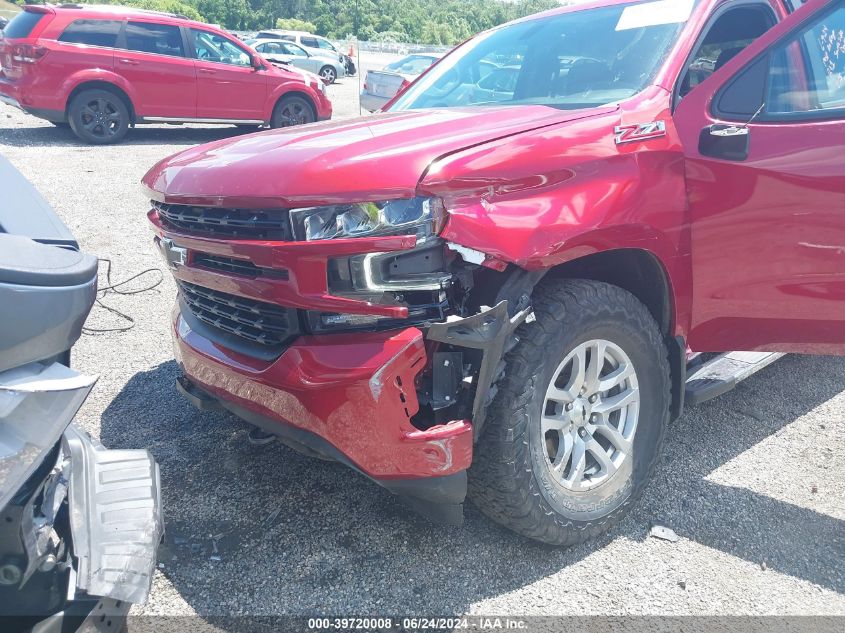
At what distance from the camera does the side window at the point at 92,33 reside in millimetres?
9836

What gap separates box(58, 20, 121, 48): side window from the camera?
984 centimetres

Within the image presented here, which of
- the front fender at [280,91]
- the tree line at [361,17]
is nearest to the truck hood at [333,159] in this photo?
the front fender at [280,91]

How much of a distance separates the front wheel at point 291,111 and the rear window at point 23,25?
3.80m

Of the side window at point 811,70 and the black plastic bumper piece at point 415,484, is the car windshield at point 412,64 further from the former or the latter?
the black plastic bumper piece at point 415,484

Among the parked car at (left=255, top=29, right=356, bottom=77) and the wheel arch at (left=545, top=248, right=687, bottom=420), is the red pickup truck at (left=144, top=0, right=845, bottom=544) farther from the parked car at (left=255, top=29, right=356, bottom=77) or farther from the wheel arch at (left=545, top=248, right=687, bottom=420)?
the parked car at (left=255, top=29, right=356, bottom=77)

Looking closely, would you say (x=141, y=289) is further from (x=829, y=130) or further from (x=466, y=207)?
(x=829, y=130)

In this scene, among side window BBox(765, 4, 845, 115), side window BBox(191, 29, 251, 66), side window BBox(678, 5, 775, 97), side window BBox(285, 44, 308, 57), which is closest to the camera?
side window BBox(765, 4, 845, 115)

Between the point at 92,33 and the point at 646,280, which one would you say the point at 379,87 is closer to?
the point at 92,33

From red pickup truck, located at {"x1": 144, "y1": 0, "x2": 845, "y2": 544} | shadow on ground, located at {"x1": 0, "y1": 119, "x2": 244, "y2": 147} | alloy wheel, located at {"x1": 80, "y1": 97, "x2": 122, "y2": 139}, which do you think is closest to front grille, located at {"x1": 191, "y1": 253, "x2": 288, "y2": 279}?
red pickup truck, located at {"x1": 144, "y1": 0, "x2": 845, "y2": 544}

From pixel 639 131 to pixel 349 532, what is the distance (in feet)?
6.23

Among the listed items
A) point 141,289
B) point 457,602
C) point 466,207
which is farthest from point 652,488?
point 141,289

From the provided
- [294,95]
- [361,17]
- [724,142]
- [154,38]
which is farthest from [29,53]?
[361,17]

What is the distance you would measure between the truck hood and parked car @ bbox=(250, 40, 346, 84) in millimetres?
22317

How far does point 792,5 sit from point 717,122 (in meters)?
1.15
